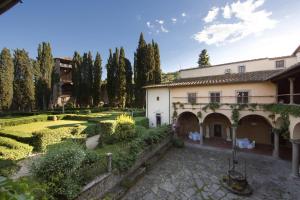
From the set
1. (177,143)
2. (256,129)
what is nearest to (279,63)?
(256,129)

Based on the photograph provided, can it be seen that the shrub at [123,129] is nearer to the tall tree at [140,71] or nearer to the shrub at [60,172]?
the shrub at [60,172]

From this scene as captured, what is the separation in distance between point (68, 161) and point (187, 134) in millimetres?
17488

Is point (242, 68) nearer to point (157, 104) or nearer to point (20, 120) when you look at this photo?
point (157, 104)

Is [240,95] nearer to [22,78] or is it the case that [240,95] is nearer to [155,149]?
[155,149]

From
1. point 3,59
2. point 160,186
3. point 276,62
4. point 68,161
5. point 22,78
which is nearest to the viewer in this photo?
point 68,161

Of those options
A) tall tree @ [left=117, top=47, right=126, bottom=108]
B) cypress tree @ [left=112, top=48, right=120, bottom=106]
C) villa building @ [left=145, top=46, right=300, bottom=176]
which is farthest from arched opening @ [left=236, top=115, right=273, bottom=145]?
cypress tree @ [left=112, top=48, right=120, bottom=106]

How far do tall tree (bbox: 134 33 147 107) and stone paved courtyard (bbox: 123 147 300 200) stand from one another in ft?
64.8

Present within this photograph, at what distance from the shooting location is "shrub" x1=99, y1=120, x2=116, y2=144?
1575cm

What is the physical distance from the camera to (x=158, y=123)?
75.0 ft

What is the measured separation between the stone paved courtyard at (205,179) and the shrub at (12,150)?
25.2 feet

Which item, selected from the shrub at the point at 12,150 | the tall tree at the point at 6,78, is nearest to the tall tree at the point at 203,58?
the tall tree at the point at 6,78

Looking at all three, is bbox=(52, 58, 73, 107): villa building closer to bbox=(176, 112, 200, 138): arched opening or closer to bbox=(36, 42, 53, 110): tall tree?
bbox=(36, 42, 53, 110): tall tree

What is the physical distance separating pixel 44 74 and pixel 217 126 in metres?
36.3

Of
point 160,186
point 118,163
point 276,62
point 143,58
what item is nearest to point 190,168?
point 160,186
